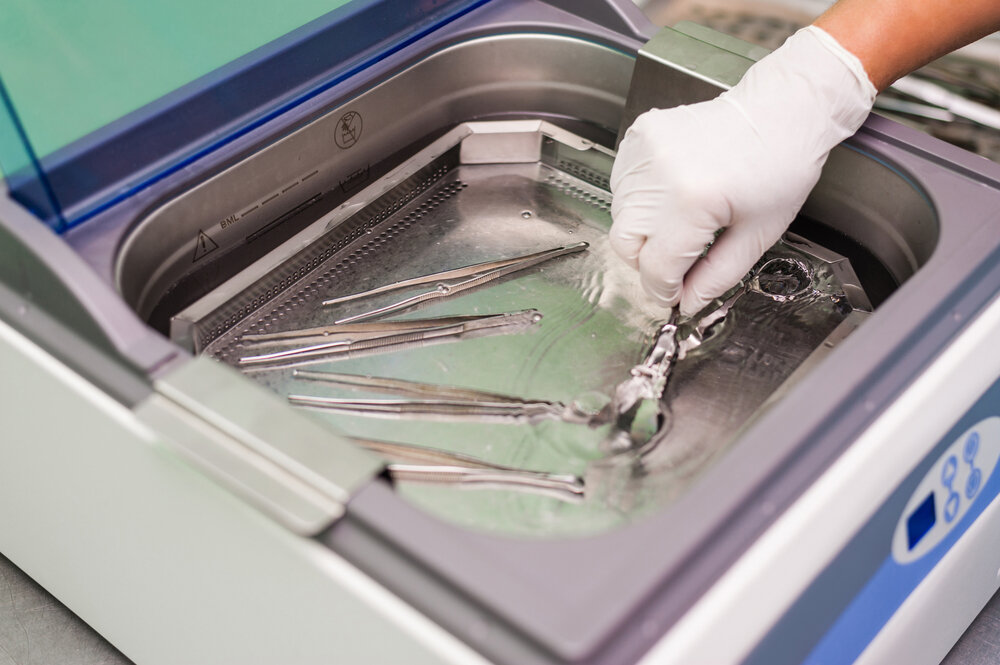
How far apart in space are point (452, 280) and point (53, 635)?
0.86 metres

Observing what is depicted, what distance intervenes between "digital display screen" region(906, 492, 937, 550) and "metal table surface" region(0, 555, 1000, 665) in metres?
0.57

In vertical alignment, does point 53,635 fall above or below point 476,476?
below

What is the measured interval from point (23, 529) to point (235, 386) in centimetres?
70

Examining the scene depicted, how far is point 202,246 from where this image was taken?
44.9 inches

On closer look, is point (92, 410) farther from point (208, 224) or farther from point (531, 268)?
point (531, 268)

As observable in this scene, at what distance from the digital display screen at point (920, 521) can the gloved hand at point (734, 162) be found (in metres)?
0.33

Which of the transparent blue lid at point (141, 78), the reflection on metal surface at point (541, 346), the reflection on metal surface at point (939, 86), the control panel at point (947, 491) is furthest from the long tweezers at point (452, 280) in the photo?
the reflection on metal surface at point (939, 86)

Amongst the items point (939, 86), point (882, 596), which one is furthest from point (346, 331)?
point (939, 86)

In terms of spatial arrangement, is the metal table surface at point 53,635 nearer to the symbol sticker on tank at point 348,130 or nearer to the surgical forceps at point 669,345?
the surgical forceps at point 669,345

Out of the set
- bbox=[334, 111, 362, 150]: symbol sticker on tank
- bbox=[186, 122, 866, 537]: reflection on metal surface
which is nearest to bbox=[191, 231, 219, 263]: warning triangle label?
bbox=[186, 122, 866, 537]: reflection on metal surface

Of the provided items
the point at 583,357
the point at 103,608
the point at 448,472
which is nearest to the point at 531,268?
the point at 583,357

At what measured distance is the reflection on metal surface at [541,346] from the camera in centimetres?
100

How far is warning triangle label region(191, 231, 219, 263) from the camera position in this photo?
1.13 meters

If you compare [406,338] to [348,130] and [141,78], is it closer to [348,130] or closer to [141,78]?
[348,130]
